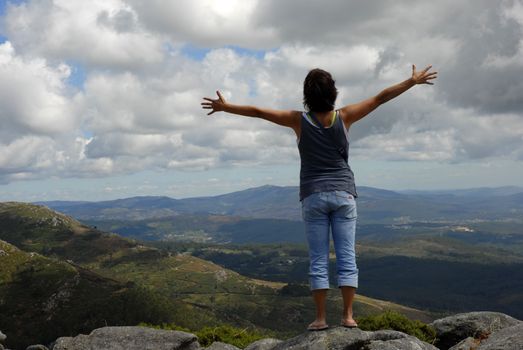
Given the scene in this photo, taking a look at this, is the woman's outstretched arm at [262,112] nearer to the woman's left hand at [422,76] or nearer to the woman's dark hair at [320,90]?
the woman's dark hair at [320,90]

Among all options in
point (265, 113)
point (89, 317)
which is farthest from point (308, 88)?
point (89, 317)

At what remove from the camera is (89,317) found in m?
195

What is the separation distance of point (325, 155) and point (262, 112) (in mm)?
1917

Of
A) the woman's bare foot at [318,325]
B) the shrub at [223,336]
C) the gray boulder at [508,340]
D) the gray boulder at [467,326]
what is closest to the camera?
the gray boulder at [508,340]

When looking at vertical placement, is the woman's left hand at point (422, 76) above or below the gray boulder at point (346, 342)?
above

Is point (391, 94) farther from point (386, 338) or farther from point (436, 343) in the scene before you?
point (436, 343)

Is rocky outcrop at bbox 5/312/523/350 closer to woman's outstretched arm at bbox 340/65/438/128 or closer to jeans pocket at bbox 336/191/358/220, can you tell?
jeans pocket at bbox 336/191/358/220

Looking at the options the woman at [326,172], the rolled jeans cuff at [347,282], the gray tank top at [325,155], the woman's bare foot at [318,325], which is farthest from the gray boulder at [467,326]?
the gray tank top at [325,155]

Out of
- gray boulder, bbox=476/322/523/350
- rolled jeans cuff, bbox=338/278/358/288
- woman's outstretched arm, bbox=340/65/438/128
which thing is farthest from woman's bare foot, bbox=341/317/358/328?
woman's outstretched arm, bbox=340/65/438/128

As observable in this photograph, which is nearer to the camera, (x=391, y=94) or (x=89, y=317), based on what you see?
(x=391, y=94)

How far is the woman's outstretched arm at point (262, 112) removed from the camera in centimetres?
1141

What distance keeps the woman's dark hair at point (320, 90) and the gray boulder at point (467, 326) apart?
11370 millimetres

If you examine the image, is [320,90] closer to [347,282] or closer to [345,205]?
[345,205]

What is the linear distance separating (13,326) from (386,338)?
225 metres
